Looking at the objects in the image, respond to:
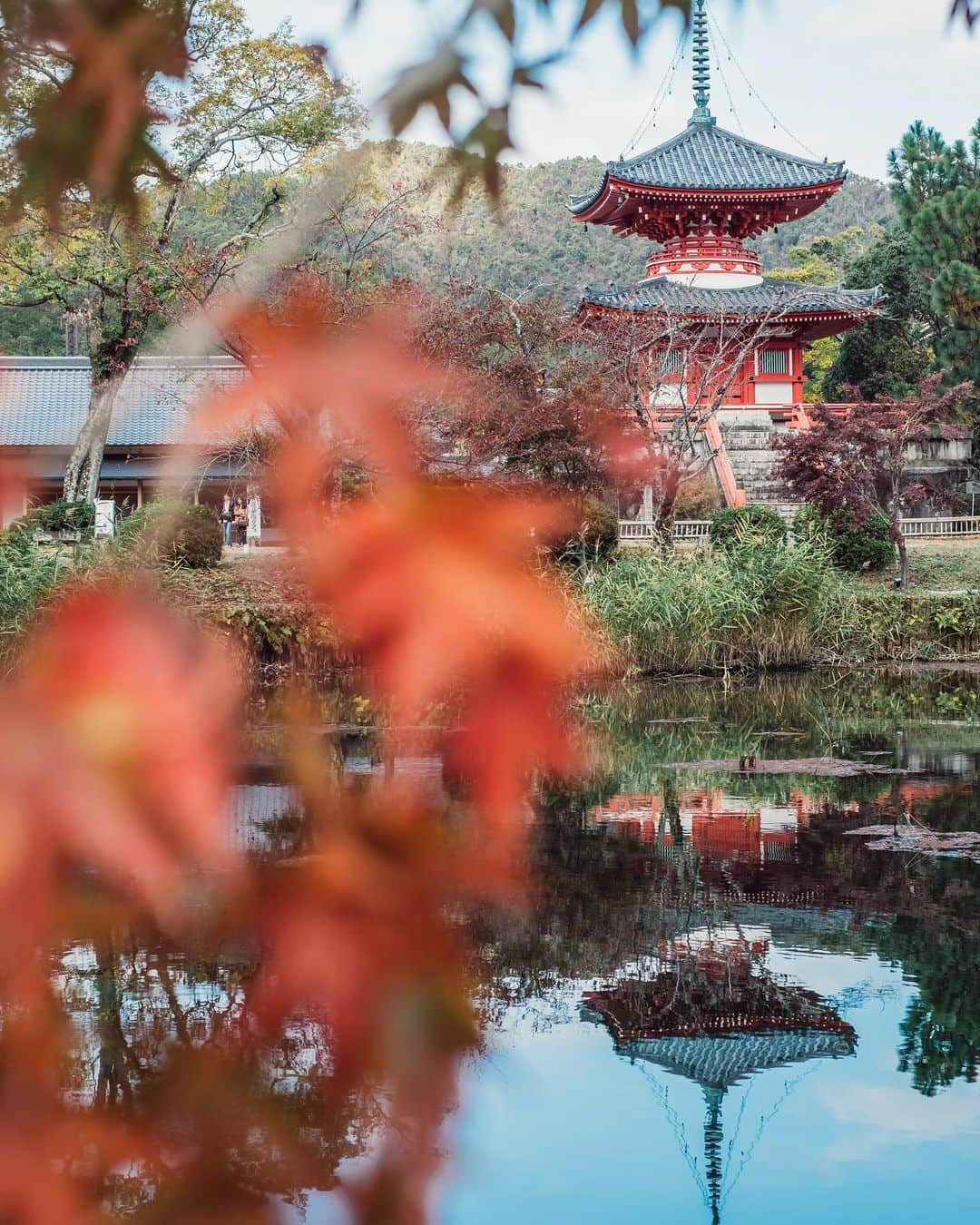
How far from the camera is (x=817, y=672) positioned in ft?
37.4

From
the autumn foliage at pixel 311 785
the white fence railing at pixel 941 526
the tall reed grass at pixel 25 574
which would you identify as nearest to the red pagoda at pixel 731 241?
the white fence railing at pixel 941 526

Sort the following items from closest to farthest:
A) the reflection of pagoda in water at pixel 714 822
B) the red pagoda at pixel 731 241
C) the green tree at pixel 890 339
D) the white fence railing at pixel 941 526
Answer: the reflection of pagoda in water at pixel 714 822, the white fence railing at pixel 941 526, the red pagoda at pixel 731 241, the green tree at pixel 890 339

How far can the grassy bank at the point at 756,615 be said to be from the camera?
1104 cm

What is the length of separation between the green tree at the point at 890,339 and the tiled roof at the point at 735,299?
2.45 metres

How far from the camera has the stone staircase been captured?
58.0 ft

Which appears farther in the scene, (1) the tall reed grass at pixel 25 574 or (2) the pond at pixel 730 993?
(1) the tall reed grass at pixel 25 574

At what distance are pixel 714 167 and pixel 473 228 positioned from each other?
16.8 m

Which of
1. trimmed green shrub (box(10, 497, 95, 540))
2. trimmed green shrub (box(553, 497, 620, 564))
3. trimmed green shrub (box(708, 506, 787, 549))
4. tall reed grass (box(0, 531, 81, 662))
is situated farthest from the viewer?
trimmed green shrub (box(708, 506, 787, 549))

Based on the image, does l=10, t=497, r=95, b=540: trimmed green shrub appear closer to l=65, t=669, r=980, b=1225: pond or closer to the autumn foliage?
l=65, t=669, r=980, b=1225: pond

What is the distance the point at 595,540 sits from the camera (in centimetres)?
1212

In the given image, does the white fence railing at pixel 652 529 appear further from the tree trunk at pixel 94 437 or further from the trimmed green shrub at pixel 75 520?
the tree trunk at pixel 94 437

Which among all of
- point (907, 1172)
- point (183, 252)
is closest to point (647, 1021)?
point (907, 1172)

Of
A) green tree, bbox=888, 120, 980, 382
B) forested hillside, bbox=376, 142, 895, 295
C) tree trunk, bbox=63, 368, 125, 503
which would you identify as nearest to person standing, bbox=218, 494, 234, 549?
tree trunk, bbox=63, 368, 125, 503

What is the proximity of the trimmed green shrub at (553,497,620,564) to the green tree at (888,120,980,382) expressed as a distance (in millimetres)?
7649
